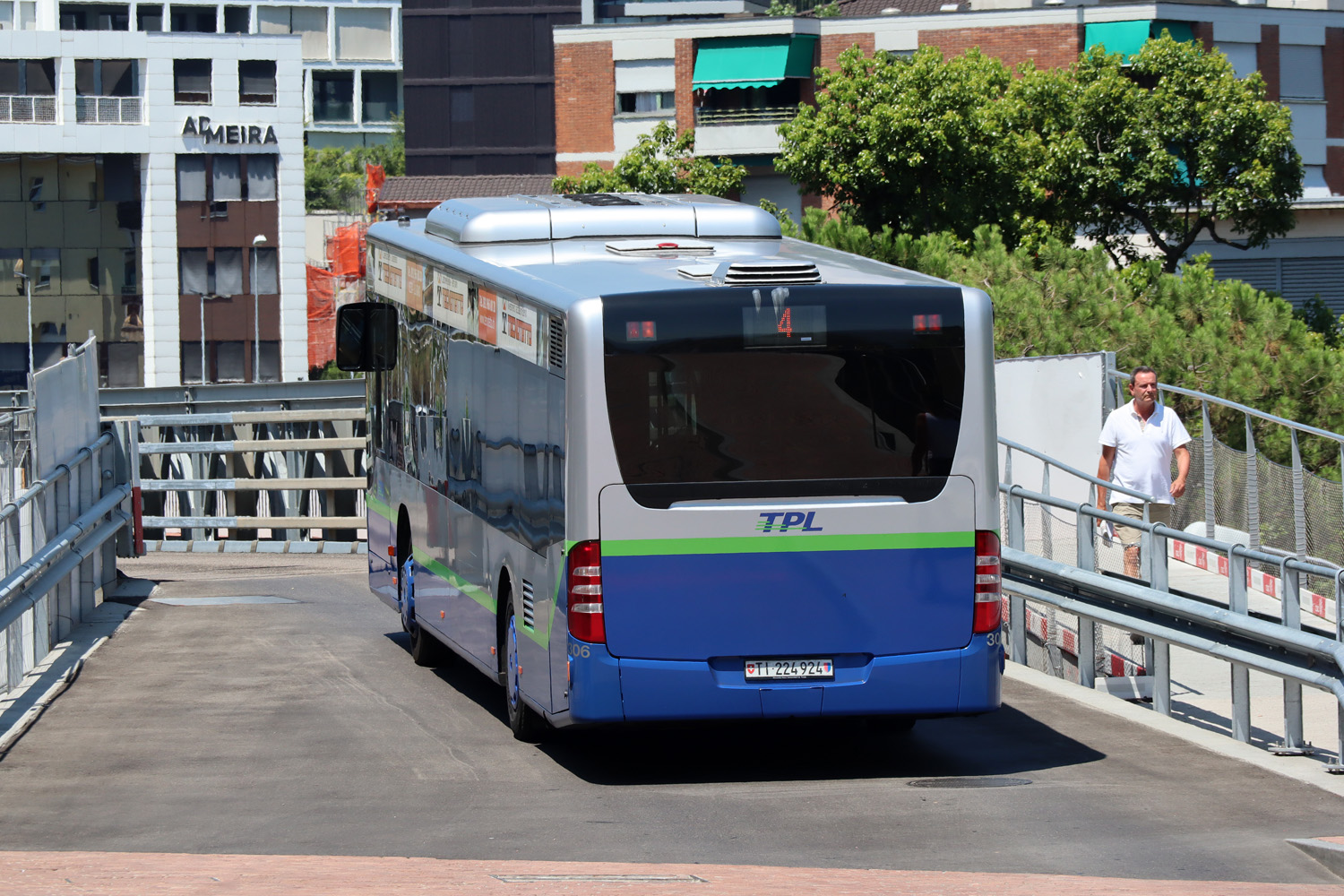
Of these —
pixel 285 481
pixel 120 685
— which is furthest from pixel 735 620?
pixel 285 481

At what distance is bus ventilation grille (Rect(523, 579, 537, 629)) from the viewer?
35.3ft

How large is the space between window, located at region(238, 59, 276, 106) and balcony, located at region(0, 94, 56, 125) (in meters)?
7.74

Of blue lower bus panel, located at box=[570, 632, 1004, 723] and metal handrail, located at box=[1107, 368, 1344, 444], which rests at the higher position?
metal handrail, located at box=[1107, 368, 1344, 444]

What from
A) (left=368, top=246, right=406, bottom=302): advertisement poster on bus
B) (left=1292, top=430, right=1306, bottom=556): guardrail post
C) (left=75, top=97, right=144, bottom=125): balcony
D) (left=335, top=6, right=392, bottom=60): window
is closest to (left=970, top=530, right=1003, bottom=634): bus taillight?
(left=1292, top=430, right=1306, bottom=556): guardrail post

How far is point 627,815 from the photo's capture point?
9.24m

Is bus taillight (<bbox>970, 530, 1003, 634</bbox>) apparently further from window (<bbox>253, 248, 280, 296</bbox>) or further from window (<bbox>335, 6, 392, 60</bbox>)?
window (<bbox>335, 6, 392, 60</bbox>)

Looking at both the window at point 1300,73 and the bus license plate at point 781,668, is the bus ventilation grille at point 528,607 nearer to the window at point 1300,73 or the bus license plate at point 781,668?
the bus license plate at point 781,668

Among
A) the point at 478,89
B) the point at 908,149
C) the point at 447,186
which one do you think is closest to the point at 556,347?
the point at 908,149

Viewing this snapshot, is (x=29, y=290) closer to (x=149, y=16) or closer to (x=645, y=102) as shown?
(x=645, y=102)

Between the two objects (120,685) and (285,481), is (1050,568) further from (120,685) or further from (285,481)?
(285,481)

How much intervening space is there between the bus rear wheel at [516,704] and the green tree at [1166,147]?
1601 inches

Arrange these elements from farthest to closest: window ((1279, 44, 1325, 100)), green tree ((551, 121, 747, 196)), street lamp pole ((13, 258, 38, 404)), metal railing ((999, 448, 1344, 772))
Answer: street lamp pole ((13, 258, 38, 404)), window ((1279, 44, 1325, 100)), green tree ((551, 121, 747, 196)), metal railing ((999, 448, 1344, 772))

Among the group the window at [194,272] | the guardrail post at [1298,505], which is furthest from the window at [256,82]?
the guardrail post at [1298,505]

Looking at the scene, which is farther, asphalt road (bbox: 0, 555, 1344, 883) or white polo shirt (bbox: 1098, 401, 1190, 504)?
white polo shirt (bbox: 1098, 401, 1190, 504)
